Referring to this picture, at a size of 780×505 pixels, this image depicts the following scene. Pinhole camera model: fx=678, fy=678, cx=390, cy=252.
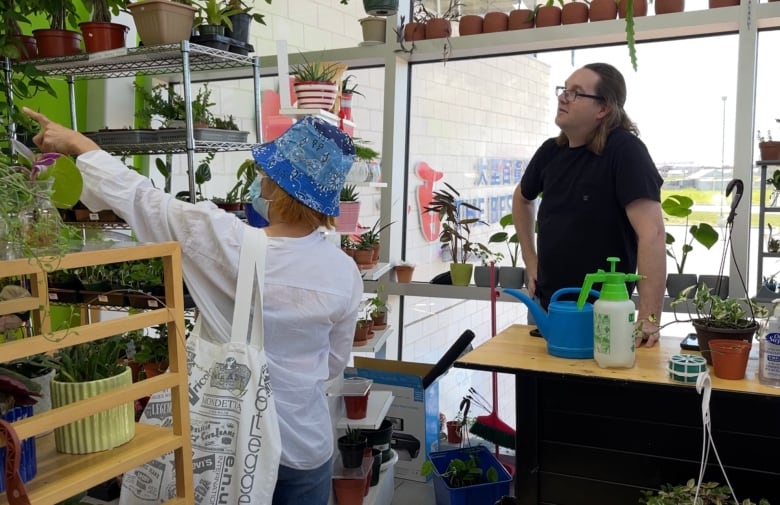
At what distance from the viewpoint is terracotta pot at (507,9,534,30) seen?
349cm

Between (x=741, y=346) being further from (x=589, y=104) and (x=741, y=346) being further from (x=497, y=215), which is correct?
(x=497, y=215)

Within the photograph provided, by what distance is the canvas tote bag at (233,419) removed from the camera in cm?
138

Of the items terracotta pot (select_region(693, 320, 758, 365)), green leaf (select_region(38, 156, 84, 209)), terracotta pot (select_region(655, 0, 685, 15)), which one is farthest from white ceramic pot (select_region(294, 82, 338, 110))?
green leaf (select_region(38, 156, 84, 209))

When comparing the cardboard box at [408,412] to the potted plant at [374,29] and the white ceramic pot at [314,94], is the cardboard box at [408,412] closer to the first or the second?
the white ceramic pot at [314,94]

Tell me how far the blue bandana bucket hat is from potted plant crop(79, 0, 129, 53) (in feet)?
5.23

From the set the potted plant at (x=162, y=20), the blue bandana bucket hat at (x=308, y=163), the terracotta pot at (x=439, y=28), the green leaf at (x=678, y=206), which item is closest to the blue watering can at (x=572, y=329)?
the blue bandana bucket hat at (x=308, y=163)

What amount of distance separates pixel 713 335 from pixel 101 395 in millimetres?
1581

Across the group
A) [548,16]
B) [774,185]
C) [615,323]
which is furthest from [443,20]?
[615,323]

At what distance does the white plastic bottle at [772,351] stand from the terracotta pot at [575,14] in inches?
82.3

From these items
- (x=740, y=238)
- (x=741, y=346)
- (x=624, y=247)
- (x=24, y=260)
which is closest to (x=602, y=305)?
(x=741, y=346)

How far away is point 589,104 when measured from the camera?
2.54m

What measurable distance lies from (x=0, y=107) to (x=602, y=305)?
2.11 meters

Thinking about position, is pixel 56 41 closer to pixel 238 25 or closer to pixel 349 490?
pixel 238 25

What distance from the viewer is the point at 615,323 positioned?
1847mm
